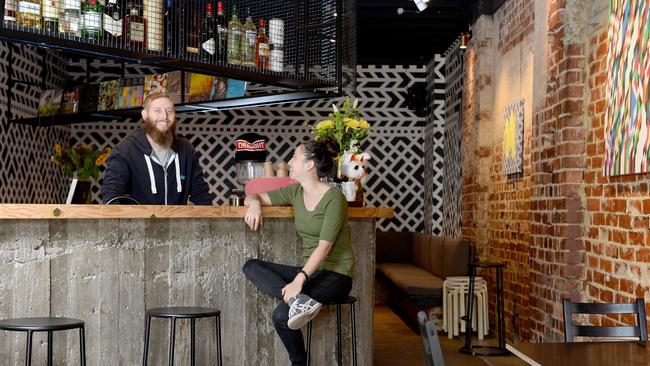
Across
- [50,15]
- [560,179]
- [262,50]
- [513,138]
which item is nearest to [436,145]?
[513,138]

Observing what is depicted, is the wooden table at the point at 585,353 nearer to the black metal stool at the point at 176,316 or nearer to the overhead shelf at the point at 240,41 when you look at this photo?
the black metal stool at the point at 176,316

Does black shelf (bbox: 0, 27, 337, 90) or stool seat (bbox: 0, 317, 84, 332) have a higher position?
black shelf (bbox: 0, 27, 337, 90)

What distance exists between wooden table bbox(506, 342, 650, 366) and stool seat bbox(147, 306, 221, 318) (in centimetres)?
140

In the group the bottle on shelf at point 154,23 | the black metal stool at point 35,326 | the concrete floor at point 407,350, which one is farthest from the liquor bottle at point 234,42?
the concrete floor at point 407,350

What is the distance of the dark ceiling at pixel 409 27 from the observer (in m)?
8.12

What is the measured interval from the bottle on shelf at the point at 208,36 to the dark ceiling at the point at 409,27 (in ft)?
11.1

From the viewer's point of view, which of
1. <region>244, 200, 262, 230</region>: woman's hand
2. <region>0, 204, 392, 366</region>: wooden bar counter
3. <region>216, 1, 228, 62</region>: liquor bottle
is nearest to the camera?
<region>0, 204, 392, 366</region>: wooden bar counter

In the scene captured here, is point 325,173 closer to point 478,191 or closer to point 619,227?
point 619,227

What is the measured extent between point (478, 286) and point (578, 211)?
7.55 ft

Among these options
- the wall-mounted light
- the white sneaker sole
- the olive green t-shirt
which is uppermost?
the wall-mounted light

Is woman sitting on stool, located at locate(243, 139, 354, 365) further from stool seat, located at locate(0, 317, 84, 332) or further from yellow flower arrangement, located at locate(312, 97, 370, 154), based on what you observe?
stool seat, located at locate(0, 317, 84, 332)

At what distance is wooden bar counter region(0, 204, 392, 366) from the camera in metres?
3.76

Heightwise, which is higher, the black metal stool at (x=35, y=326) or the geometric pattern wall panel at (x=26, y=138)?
the geometric pattern wall panel at (x=26, y=138)

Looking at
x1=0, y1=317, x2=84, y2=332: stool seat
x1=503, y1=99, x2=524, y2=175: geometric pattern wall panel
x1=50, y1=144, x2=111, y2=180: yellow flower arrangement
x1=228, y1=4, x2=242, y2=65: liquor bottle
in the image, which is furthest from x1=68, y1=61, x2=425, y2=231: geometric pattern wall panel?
x1=0, y1=317, x2=84, y2=332: stool seat
